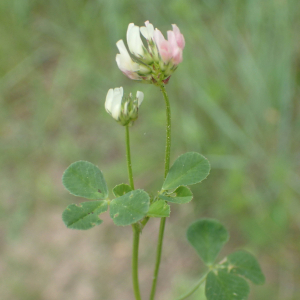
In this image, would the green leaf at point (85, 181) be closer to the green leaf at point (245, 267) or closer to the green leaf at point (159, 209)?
the green leaf at point (159, 209)

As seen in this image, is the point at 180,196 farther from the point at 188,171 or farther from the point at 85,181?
the point at 85,181

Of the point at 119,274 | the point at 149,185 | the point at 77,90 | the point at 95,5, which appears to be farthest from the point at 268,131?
the point at 95,5

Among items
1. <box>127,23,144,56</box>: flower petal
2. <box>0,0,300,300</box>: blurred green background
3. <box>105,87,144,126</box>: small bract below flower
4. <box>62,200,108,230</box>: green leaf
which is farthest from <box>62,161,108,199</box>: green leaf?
<box>0,0,300,300</box>: blurred green background

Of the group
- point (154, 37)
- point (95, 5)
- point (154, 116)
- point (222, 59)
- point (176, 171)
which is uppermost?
point (95, 5)

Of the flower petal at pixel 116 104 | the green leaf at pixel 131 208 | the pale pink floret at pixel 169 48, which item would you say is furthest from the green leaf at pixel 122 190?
the pale pink floret at pixel 169 48

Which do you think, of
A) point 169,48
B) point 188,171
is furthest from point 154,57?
point 188,171

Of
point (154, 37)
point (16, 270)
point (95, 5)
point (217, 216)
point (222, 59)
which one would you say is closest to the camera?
point (154, 37)

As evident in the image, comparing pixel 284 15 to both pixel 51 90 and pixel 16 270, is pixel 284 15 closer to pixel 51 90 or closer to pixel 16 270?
pixel 51 90
